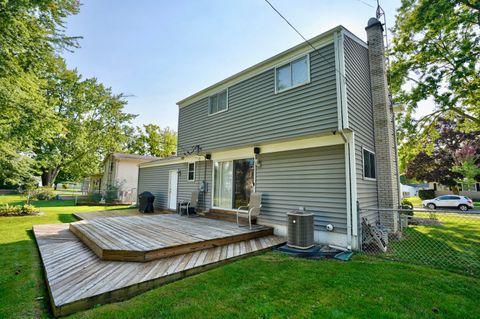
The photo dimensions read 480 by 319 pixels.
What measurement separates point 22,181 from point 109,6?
11.8 meters

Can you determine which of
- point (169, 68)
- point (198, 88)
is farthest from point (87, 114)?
point (198, 88)

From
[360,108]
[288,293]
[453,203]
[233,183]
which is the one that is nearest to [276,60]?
[360,108]

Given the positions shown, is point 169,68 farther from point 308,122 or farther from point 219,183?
point 308,122

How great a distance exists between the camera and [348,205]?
5.20 meters

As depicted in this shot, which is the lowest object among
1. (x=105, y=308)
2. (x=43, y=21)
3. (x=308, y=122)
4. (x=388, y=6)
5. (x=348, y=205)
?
(x=105, y=308)

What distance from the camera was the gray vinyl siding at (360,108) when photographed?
582 cm

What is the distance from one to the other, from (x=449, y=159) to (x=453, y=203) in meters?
9.50

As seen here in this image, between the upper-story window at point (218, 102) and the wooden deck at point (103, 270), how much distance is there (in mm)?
5172

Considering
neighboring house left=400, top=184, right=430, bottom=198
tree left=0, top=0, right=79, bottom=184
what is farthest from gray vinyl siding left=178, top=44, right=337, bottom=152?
neighboring house left=400, top=184, right=430, bottom=198

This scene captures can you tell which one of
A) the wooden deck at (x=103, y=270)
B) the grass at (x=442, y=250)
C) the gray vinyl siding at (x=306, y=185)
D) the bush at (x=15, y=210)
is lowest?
the grass at (x=442, y=250)

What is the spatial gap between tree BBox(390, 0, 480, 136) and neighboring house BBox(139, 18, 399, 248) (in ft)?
11.4

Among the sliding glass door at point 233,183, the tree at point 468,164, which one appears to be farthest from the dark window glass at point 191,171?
the tree at point 468,164

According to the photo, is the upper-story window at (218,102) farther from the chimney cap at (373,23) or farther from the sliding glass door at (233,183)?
the chimney cap at (373,23)

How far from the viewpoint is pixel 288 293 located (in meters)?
3.11
